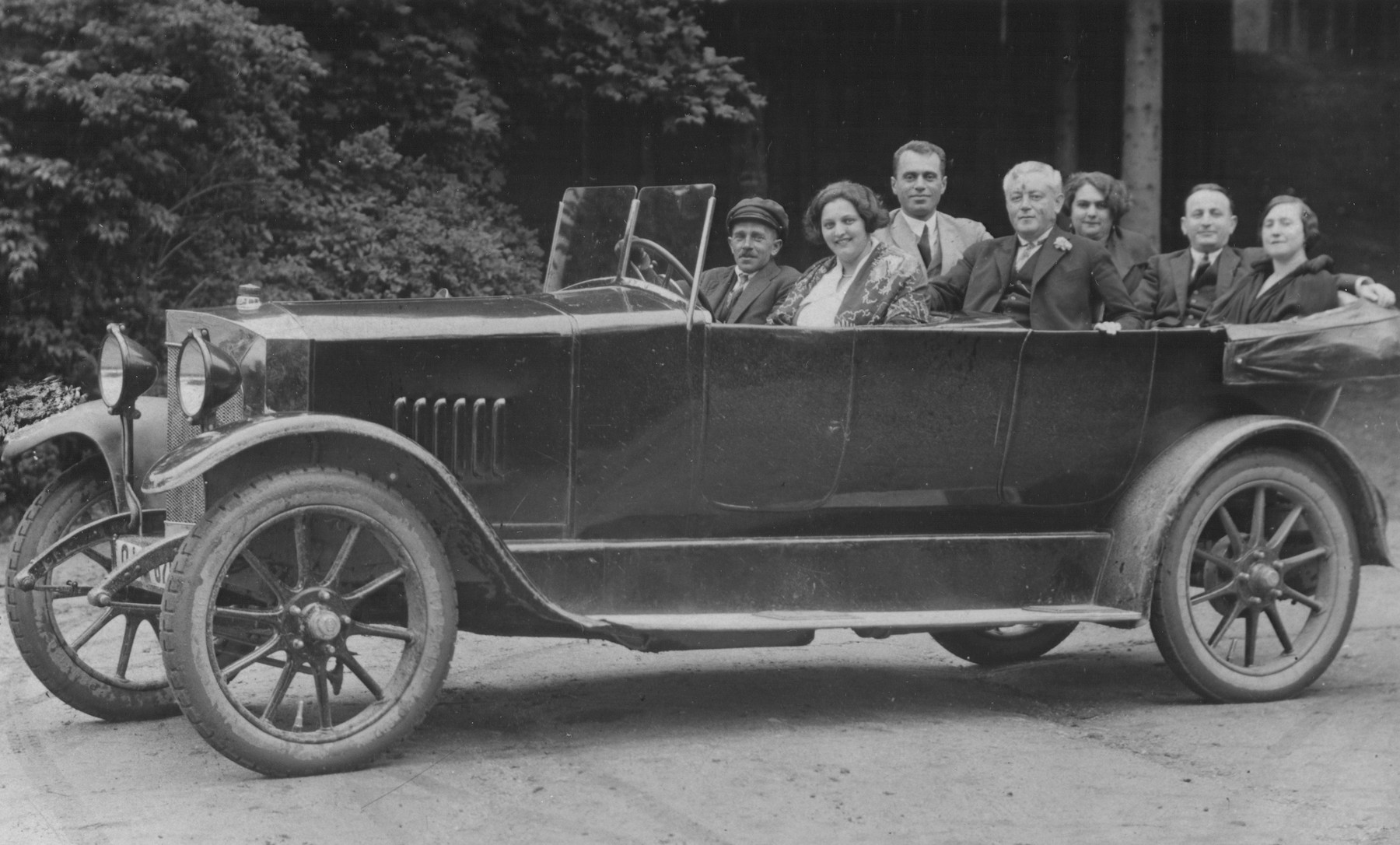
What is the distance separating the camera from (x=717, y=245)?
1380cm

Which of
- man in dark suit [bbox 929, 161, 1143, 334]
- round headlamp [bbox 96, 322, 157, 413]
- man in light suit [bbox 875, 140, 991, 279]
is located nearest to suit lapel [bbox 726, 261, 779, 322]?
man in light suit [bbox 875, 140, 991, 279]

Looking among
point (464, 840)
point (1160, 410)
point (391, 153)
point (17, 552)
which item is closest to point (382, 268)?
point (391, 153)

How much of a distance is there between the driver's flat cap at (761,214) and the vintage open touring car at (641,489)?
908 millimetres

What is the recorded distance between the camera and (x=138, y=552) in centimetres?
467

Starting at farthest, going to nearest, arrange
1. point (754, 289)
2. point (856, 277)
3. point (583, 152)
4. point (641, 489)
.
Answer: point (583, 152) → point (754, 289) → point (856, 277) → point (641, 489)

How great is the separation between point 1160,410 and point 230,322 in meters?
2.94

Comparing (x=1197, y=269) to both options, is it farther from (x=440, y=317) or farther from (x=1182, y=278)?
(x=440, y=317)

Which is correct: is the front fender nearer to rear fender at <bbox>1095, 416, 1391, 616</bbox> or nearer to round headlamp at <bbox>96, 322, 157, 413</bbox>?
round headlamp at <bbox>96, 322, 157, 413</bbox>

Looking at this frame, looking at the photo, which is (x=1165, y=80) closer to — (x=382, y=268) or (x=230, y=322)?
(x=382, y=268)

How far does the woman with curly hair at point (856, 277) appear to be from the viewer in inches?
223

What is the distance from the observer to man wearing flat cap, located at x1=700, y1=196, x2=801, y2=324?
6.43 m

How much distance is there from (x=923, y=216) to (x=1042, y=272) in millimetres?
1094

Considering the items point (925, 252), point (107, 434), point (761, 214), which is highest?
point (761, 214)

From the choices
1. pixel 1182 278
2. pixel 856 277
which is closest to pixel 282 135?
pixel 856 277
